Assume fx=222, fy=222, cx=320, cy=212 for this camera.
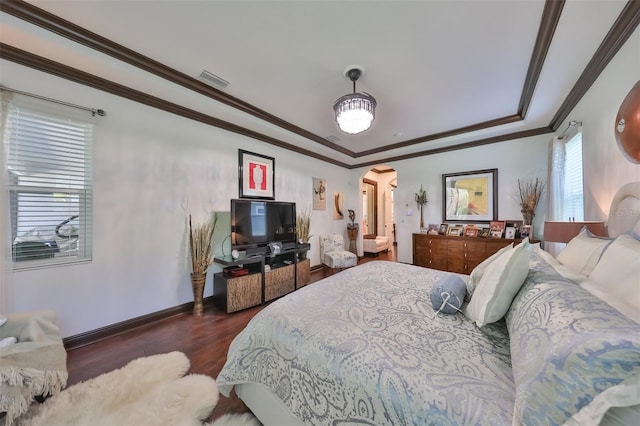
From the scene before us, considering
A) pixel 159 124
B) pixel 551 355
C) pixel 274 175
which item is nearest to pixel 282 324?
pixel 551 355

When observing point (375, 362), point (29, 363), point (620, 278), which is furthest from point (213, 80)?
point (620, 278)

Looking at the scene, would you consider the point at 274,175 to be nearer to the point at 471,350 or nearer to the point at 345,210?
the point at 345,210

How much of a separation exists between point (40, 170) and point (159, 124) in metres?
1.13

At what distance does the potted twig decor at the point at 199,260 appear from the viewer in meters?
2.80

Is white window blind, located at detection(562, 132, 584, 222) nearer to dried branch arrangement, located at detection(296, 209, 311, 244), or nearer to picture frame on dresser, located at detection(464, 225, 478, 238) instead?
picture frame on dresser, located at detection(464, 225, 478, 238)

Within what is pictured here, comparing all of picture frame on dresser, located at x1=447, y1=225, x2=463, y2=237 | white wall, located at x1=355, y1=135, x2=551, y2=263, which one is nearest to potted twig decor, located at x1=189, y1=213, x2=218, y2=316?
white wall, located at x1=355, y1=135, x2=551, y2=263

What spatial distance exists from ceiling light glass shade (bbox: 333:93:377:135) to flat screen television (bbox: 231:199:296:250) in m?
1.75

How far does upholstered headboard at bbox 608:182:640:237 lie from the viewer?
4.84 feet

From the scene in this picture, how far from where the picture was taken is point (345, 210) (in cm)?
574

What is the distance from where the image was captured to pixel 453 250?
3945 millimetres

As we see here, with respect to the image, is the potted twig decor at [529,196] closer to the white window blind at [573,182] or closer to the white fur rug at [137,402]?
the white window blind at [573,182]

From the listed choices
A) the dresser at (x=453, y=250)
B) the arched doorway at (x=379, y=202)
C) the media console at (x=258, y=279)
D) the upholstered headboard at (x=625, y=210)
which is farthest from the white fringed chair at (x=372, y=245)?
the upholstered headboard at (x=625, y=210)

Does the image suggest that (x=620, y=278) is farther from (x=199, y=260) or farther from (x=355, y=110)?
(x=199, y=260)

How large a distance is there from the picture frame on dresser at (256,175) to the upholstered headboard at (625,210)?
3787mm
